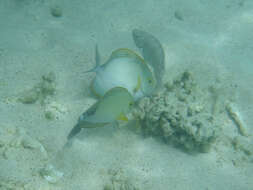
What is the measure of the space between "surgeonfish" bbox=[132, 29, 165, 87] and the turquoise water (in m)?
0.15

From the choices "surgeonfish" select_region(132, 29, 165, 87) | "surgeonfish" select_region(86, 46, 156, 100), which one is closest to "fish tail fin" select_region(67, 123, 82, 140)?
"surgeonfish" select_region(86, 46, 156, 100)

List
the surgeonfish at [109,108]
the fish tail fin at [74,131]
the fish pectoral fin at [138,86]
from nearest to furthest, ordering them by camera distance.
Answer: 1. the surgeonfish at [109,108]
2. the fish tail fin at [74,131]
3. the fish pectoral fin at [138,86]

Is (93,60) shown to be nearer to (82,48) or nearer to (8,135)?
(82,48)

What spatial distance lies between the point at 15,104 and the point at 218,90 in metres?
3.29

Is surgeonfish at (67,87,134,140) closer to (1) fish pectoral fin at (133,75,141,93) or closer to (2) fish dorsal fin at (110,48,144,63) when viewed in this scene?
(1) fish pectoral fin at (133,75,141,93)

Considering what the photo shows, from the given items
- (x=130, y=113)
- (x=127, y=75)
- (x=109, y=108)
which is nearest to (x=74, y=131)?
(x=109, y=108)

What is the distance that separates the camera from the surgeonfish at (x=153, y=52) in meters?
3.97

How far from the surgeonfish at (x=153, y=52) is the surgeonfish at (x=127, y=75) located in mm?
580

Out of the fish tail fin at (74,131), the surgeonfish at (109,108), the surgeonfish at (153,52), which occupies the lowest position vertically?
the fish tail fin at (74,131)

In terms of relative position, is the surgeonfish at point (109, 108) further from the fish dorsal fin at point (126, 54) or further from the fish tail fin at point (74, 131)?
the fish dorsal fin at point (126, 54)

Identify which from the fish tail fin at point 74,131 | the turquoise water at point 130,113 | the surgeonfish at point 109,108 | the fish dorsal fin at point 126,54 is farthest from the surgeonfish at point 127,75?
the fish tail fin at point 74,131

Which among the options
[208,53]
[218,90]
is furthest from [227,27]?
[218,90]

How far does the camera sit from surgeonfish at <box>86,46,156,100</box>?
3.20m

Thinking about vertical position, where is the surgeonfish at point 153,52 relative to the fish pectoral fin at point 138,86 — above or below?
above
